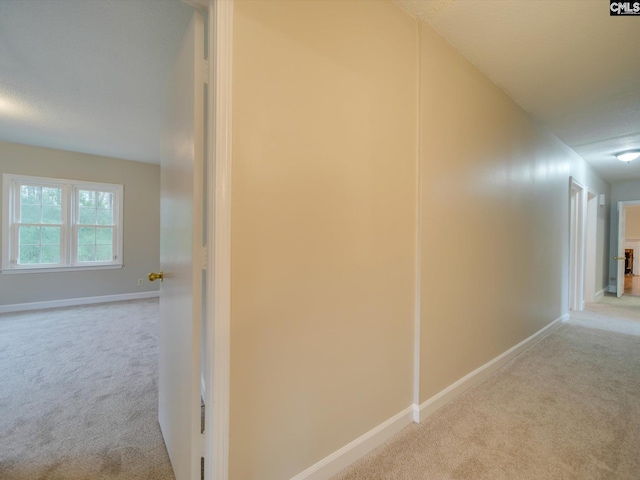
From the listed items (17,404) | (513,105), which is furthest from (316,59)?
(17,404)

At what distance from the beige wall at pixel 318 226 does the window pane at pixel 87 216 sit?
517 cm

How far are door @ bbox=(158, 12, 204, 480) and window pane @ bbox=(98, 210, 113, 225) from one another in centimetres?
446

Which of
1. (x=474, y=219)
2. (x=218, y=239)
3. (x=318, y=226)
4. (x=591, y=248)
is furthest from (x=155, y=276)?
(x=591, y=248)

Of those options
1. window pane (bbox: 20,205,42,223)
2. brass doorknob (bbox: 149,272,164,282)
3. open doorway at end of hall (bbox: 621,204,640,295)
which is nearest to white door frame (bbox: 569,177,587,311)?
open doorway at end of hall (bbox: 621,204,640,295)

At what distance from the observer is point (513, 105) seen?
2604 mm

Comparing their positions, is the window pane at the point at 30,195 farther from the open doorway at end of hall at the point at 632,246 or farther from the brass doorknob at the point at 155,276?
the open doorway at end of hall at the point at 632,246

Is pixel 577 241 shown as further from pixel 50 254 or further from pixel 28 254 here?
pixel 28 254

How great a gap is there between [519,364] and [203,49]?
3.29 meters

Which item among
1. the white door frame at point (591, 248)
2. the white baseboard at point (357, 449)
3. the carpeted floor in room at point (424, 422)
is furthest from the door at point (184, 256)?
the white door frame at point (591, 248)

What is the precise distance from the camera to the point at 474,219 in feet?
6.95

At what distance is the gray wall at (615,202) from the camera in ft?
18.7

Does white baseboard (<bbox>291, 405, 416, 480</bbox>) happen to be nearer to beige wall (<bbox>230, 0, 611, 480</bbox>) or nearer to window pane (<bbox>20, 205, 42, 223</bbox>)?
beige wall (<bbox>230, 0, 611, 480</bbox>)

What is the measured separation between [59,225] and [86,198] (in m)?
0.58

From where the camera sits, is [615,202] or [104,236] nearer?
[104,236]
